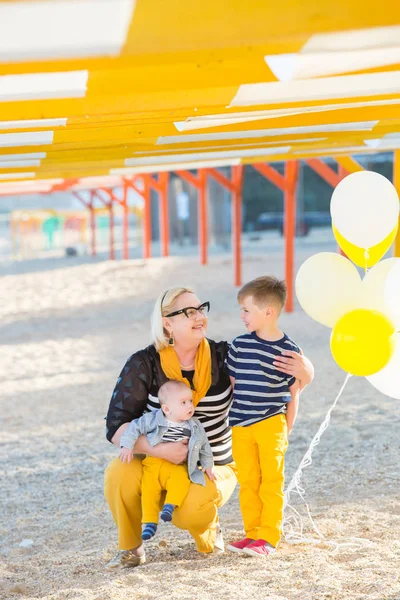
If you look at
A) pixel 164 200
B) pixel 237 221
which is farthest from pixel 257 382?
pixel 164 200

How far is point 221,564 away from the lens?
307 cm

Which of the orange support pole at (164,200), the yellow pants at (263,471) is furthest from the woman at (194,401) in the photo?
the orange support pole at (164,200)

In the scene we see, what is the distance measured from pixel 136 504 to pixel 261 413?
0.56 metres

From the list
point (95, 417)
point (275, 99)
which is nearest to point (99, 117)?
point (275, 99)

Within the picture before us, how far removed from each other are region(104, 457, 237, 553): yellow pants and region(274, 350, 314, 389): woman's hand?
491 millimetres

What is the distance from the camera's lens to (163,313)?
3.19 metres

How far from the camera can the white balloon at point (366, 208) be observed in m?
3.04

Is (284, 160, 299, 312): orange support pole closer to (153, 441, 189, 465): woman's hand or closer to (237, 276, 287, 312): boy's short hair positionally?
(237, 276, 287, 312): boy's short hair

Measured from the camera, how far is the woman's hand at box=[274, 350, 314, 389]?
3.08m

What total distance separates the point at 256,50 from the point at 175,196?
25.9 m

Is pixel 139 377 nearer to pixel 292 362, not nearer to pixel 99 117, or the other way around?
pixel 292 362

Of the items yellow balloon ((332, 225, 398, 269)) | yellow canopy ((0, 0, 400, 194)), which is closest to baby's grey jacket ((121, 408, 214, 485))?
yellow balloon ((332, 225, 398, 269))

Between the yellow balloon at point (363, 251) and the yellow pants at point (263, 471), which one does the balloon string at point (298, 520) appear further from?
the yellow balloon at point (363, 251)

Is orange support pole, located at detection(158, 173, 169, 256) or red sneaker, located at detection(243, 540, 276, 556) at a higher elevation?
orange support pole, located at detection(158, 173, 169, 256)
